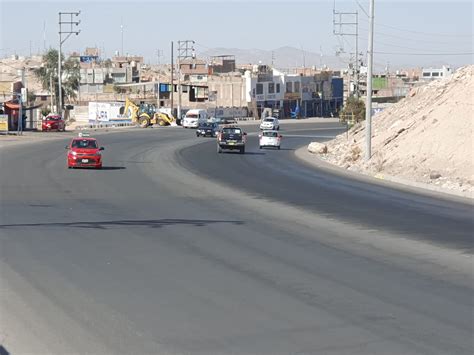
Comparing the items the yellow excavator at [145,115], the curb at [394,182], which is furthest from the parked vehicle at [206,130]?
the curb at [394,182]

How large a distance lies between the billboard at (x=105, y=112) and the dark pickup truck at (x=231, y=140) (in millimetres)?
51322

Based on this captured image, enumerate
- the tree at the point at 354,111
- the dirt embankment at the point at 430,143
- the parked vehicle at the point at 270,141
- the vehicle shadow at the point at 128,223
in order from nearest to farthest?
the vehicle shadow at the point at 128,223, the dirt embankment at the point at 430,143, the parked vehicle at the point at 270,141, the tree at the point at 354,111

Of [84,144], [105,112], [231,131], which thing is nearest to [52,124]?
[105,112]

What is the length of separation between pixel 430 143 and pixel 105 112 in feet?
236

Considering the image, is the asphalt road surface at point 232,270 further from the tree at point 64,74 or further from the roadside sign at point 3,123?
the tree at point 64,74

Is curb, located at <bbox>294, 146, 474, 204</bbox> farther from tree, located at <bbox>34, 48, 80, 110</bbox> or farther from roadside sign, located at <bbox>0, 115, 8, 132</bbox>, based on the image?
tree, located at <bbox>34, 48, 80, 110</bbox>

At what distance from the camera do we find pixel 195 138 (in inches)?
3452

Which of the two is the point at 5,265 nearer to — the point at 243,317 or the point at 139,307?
the point at 139,307

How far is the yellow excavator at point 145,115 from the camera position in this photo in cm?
11462

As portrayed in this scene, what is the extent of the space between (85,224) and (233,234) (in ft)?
14.4

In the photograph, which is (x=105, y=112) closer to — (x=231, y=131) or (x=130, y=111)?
(x=130, y=111)

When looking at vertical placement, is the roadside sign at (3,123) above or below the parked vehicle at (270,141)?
above

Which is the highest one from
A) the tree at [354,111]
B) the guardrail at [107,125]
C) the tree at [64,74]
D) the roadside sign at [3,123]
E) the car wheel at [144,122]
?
the tree at [64,74]

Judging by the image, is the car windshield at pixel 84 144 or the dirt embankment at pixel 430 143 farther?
the car windshield at pixel 84 144
